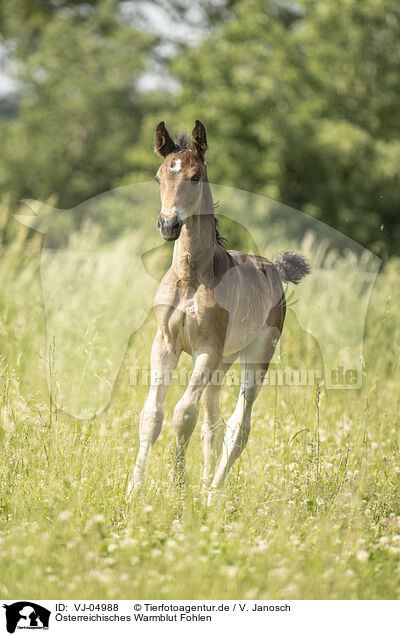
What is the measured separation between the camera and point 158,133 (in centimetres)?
448

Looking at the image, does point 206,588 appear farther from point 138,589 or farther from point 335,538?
point 335,538

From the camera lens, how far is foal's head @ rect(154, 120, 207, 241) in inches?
161

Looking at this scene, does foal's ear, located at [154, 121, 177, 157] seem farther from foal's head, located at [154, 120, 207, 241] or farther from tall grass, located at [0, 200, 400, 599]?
tall grass, located at [0, 200, 400, 599]

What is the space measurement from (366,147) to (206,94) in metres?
4.68

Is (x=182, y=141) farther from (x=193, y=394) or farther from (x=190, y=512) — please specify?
(x=190, y=512)

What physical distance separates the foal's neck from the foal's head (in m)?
0.10

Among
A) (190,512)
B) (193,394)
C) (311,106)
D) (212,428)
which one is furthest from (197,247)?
(311,106)

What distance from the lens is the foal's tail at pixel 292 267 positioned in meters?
5.95

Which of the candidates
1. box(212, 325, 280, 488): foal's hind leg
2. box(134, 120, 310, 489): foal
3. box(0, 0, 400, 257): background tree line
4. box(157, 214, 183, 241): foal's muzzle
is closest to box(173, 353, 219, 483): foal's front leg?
box(134, 120, 310, 489): foal

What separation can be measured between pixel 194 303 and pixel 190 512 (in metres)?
1.35

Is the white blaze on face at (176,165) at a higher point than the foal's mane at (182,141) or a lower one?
lower
